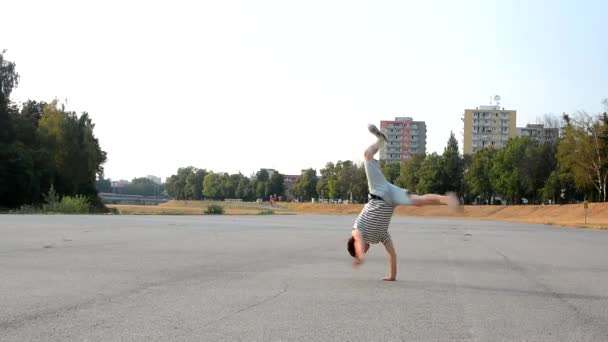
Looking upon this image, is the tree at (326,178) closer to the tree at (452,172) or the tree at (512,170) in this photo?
the tree at (452,172)

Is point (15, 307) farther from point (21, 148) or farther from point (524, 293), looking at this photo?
point (21, 148)

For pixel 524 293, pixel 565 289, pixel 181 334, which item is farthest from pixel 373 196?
pixel 181 334

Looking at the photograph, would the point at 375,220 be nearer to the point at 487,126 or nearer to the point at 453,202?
the point at 453,202

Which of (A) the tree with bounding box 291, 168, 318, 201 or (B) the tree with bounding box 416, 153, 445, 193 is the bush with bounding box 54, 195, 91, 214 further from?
(A) the tree with bounding box 291, 168, 318, 201

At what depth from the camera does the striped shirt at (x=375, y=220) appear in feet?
30.3

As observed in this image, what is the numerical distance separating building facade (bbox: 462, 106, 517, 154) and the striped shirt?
182m

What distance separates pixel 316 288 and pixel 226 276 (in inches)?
66.4

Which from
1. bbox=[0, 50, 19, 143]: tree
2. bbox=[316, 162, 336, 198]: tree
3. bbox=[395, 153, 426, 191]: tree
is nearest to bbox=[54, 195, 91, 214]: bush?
bbox=[0, 50, 19, 143]: tree

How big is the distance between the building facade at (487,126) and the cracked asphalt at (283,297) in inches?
6990

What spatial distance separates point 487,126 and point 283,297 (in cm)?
18556

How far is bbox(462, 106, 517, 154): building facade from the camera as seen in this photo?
18538 cm

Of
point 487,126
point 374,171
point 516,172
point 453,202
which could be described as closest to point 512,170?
point 516,172

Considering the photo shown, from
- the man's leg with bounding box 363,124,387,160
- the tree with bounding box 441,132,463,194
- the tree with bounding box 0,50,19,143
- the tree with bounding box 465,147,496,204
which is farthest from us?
the tree with bounding box 441,132,463,194

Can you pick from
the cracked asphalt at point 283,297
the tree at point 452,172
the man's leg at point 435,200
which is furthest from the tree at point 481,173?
the man's leg at point 435,200
